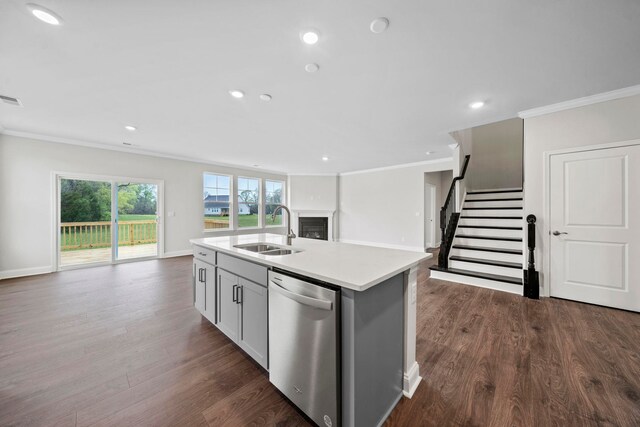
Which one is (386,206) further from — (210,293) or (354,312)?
(354,312)

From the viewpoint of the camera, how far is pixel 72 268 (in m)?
4.52

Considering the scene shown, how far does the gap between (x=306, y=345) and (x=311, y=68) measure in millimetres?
2326

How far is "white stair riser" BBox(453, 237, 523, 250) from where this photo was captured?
388 centimetres

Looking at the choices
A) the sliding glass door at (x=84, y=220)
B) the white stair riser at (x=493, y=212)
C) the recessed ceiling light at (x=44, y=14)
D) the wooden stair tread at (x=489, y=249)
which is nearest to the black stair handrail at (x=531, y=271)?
the wooden stair tread at (x=489, y=249)

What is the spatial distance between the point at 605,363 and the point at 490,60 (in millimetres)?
2690

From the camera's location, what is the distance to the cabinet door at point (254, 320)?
5.31ft

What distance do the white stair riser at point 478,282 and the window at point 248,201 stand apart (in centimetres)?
572

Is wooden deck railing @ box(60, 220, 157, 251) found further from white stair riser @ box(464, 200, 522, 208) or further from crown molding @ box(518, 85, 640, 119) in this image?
crown molding @ box(518, 85, 640, 119)

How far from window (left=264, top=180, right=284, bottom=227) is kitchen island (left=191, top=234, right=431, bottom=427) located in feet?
19.4

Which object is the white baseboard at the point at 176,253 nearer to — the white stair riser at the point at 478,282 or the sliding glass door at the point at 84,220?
the sliding glass door at the point at 84,220

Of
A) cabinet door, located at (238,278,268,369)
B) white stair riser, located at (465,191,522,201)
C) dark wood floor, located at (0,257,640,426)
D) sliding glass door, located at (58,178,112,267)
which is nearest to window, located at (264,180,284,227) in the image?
sliding glass door, located at (58,178,112,267)

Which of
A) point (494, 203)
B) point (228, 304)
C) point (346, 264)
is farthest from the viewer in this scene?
point (494, 203)

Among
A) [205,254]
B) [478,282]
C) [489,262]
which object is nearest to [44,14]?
[205,254]

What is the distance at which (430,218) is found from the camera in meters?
7.01
